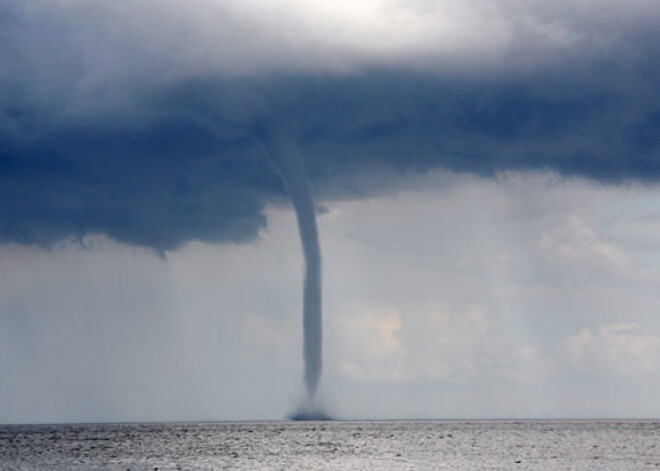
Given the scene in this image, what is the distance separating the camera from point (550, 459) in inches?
4825

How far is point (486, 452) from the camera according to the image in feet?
482

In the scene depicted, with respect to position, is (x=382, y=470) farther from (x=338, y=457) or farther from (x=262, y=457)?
(x=262, y=457)

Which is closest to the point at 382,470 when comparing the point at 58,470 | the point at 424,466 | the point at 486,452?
the point at 424,466

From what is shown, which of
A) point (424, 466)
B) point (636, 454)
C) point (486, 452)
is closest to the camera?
point (424, 466)

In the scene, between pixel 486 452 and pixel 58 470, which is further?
pixel 486 452

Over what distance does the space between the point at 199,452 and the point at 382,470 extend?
54.8 meters

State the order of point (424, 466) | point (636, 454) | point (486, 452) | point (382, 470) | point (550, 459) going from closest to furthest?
point (382, 470) → point (424, 466) → point (550, 459) → point (636, 454) → point (486, 452)

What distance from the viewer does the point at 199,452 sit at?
147 metres

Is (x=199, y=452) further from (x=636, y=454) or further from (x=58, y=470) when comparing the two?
(x=636, y=454)

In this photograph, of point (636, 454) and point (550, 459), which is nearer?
point (550, 459)

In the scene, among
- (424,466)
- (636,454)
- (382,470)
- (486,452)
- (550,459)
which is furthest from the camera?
(486,452)

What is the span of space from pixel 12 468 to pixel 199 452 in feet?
148

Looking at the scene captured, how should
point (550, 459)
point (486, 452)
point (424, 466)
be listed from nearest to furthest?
point (424, 466) → point (550, 459) → point (486, 452)

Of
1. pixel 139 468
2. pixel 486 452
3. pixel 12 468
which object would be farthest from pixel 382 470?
pixel 486 452
